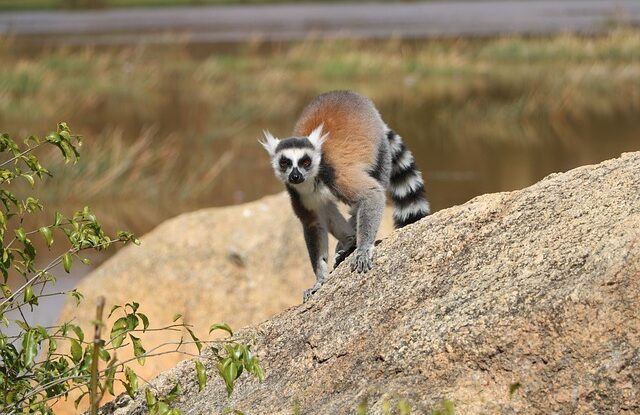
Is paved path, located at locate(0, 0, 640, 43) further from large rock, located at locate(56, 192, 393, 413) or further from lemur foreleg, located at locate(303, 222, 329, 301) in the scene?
lemur foreleg, located at locate(303, 222, 329, 301)

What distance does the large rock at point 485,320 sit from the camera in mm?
3266

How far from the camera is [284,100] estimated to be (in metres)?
20.3

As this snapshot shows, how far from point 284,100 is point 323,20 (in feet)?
69.8

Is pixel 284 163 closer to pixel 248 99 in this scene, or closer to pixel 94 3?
pixel 248 99

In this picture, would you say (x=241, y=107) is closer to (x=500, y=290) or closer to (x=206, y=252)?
(x=206, y=252)

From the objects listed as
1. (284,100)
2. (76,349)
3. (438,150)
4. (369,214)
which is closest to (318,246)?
(369,214)

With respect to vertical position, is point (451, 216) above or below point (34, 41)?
below

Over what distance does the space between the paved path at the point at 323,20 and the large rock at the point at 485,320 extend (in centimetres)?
2531

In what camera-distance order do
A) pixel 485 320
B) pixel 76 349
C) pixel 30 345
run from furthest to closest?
pixel 76 349 < pixel 30 345 < pixel 485 320

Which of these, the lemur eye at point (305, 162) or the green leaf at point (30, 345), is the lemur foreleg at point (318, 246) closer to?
the lemur eye at point (305, 162)

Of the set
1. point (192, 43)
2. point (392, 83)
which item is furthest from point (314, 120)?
point (192, 43)

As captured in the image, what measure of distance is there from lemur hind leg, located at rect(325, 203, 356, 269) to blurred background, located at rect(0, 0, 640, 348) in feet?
14.2

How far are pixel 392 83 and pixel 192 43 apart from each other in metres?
10.2

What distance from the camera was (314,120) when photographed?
5957 mm
